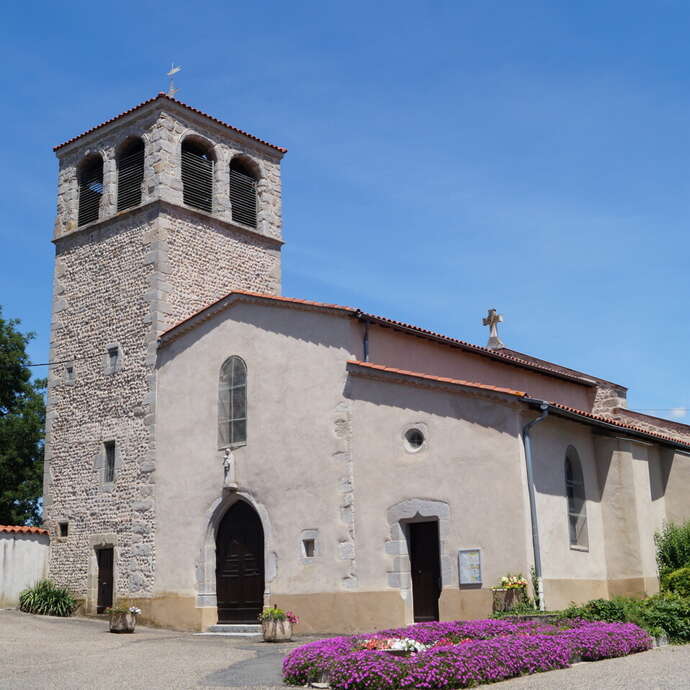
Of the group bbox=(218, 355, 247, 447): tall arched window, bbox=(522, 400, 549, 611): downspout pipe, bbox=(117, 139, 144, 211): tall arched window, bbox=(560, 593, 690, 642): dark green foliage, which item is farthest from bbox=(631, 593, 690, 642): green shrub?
bbox=(117, 139, 144, 211): tall arched window

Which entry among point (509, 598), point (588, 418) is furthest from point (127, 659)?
point (588, 418)

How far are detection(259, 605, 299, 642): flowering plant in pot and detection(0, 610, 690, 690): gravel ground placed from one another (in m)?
0.30

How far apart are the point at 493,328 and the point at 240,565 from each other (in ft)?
46.0

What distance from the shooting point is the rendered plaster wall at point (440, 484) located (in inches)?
642

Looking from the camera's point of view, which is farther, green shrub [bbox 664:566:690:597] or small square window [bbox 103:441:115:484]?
small square window [bbox 103:441:115:484]

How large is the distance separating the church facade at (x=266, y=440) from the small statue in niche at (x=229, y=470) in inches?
1.2

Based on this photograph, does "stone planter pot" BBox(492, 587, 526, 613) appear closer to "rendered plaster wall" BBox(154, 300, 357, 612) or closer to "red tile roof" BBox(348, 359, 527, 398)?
"rendered plaster wall" BBox(154, 300, 357, 612)

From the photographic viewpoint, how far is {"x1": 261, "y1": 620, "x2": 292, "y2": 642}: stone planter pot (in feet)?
53.5

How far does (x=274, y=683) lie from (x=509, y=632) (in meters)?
3.58

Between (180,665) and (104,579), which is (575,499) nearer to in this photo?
(180,665)

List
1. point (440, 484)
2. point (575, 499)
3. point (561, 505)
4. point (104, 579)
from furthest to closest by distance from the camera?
point (104, 579) < point (575, 499) < point (561, 505) < point (440, 484)

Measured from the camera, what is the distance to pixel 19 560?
2278 centimetres

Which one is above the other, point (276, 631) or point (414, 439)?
point (414, 439)

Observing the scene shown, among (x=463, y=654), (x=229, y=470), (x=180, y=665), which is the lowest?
(x=180, y=665)
